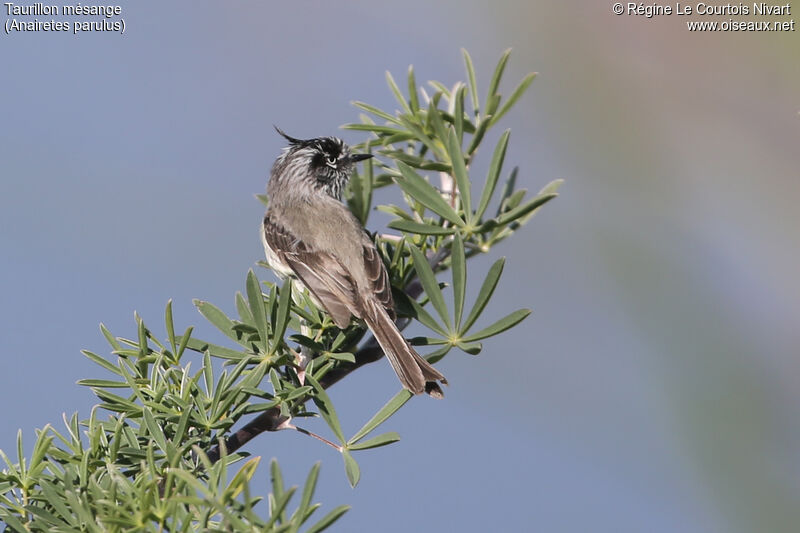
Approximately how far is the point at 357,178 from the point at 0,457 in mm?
1327

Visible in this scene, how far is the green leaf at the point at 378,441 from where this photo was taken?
1107mm

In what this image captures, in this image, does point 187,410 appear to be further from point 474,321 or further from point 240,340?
point 474,321

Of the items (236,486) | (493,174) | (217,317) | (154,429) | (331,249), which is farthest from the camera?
(331,249)

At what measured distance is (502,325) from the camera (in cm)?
125

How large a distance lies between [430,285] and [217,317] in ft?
1.23

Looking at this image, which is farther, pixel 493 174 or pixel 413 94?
pixel 413 94

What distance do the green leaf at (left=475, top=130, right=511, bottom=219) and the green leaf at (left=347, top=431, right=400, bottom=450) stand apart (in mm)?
516

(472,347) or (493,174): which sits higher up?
(493,174)

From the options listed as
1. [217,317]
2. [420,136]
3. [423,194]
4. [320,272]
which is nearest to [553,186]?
[423,194]

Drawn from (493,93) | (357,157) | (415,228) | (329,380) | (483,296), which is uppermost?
(357,157)

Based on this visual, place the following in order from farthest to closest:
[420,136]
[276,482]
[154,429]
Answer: [420,136] < [154,429] < [276,482]

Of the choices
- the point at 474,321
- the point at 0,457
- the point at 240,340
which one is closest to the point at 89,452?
the point at 0,457

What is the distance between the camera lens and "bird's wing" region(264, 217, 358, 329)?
1.96m

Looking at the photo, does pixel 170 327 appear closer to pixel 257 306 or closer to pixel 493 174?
pixel 257 306
